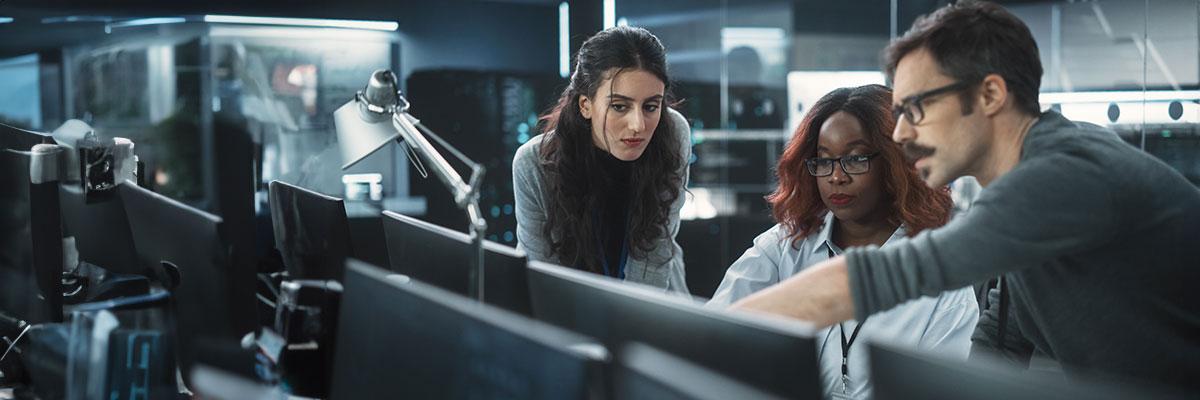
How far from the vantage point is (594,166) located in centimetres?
274

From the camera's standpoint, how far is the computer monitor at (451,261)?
1.52 m

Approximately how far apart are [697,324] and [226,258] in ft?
2.58

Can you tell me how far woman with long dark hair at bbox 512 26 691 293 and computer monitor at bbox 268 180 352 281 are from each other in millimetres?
614

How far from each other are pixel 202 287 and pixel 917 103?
1.11m

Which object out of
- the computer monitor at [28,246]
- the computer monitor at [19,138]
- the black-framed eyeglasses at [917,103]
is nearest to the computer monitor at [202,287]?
the computer monitor at [28,246]

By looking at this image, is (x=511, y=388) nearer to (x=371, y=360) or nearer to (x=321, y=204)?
(x=371, y=360)

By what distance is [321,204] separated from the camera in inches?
82.0

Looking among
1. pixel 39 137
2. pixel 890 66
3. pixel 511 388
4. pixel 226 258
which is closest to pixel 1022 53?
pixel 890 66

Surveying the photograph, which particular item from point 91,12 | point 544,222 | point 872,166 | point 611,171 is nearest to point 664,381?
point 872,166

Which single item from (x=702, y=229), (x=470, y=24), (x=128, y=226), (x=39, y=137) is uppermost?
(x=470, y=24)

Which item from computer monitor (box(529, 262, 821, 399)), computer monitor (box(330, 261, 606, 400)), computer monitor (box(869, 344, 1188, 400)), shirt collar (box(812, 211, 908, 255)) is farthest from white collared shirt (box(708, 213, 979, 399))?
computer monitor (box(869, 344, 1188, 400))

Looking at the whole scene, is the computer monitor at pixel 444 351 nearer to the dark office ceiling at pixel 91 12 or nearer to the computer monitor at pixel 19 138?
the computer monitor at pixel 19 138

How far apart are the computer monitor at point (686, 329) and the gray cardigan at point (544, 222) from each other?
1180 mm

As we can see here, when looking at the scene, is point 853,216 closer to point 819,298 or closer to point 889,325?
point 889,325
